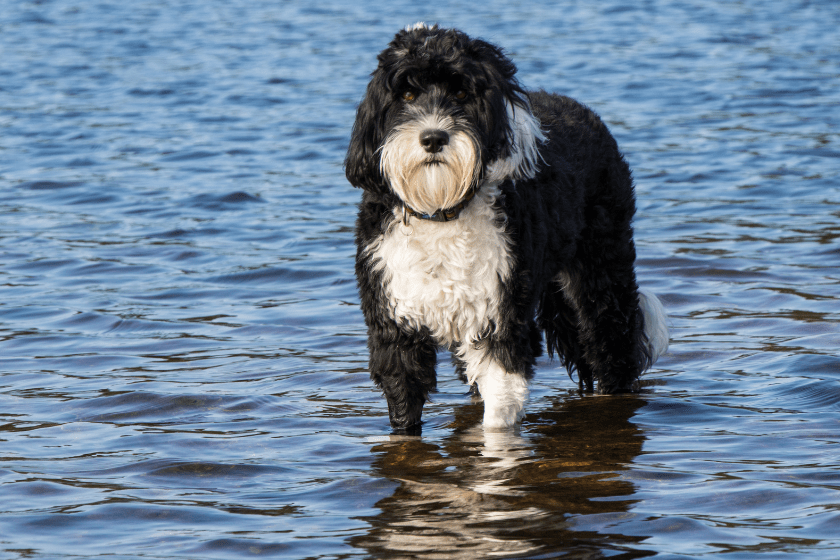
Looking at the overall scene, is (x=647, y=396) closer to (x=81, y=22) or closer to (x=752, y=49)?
(x=752, y=49)

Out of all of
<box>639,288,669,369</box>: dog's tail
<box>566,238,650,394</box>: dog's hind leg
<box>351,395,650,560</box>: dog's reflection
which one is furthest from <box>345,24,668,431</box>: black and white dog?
<box>639,288,669,369</box>: dog's tail

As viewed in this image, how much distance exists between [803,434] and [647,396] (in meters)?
1.03

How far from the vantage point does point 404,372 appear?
17.2ft

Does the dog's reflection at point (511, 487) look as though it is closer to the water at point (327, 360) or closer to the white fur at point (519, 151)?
the water at point (327, 360)

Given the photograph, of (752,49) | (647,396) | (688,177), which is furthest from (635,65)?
(647,396)

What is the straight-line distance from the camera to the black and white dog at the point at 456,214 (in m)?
4.64

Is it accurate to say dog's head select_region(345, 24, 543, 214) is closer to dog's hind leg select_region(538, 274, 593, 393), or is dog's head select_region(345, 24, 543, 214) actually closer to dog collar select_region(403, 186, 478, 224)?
dog collar select_region(403, 186, 478, 224)

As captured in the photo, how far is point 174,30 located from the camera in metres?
23.8

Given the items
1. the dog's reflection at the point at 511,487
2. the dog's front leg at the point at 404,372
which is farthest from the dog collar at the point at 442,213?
the dog's reflection at the point at 511,487

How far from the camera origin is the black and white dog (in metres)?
4.64

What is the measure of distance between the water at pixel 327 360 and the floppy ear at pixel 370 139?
131cm

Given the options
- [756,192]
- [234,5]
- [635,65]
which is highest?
[234,5]

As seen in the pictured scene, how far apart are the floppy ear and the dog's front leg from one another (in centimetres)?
74

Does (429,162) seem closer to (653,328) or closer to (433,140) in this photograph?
(433,140)
